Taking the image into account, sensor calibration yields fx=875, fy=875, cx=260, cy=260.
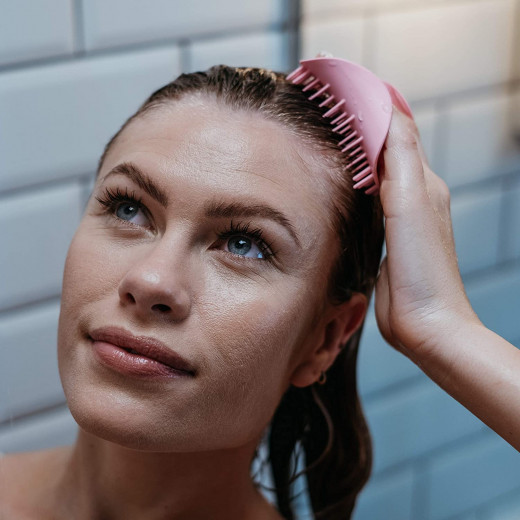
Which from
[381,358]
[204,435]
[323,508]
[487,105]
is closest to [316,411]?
[323,508]

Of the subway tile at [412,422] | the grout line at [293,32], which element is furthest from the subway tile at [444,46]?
the subway tile at [412,422]

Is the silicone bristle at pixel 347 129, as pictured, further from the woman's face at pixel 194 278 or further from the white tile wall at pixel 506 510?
the white tile wall at pixel 506 510

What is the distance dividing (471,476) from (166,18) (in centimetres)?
114

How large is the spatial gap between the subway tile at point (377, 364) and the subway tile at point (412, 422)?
31mm

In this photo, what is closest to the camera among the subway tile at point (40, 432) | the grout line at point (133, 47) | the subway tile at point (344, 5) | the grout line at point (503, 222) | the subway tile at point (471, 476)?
the grout line at point (133, 47)

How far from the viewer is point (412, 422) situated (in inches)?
66.9

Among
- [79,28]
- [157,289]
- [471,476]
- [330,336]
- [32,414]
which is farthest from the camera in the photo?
[471,476]

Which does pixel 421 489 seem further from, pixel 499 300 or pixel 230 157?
pixel 230 157

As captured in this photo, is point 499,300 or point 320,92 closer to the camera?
point 320,92

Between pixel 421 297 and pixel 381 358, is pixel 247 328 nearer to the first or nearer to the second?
pixel 421 297

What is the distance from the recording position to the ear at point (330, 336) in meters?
0.98

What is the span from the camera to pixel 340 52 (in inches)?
54.0

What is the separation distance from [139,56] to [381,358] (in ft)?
2.39

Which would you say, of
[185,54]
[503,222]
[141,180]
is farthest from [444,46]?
[141,180]
